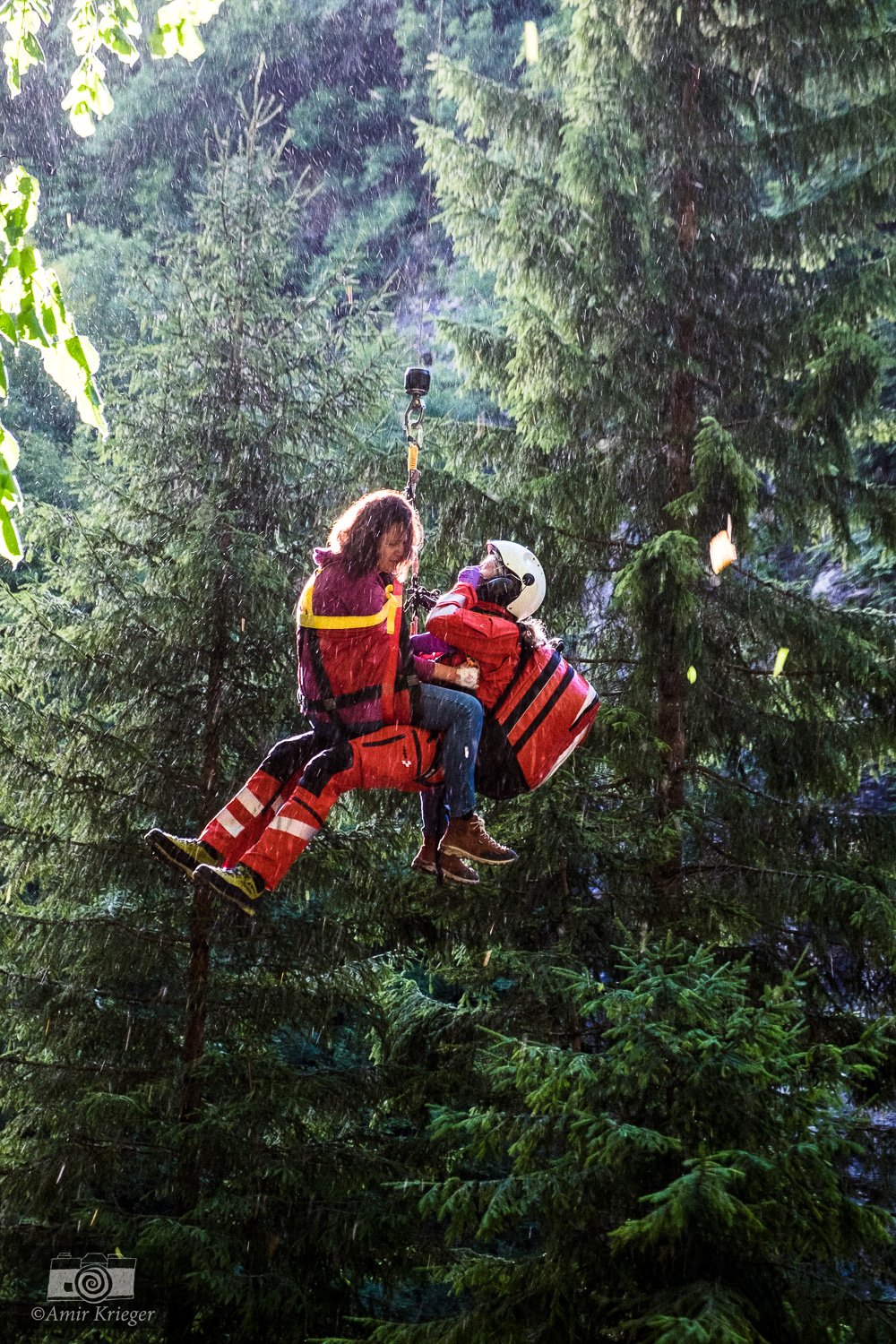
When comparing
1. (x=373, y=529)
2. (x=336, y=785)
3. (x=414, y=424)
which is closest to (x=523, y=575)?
(x=373, y=529)

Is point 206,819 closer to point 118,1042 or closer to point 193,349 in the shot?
point 118,1042

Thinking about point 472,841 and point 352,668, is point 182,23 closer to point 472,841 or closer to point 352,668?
point 352,668

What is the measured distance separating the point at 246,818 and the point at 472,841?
0.74m

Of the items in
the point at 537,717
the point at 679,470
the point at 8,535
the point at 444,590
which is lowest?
the point at 8,535

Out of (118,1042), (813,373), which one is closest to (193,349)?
(813,373)

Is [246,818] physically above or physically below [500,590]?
below

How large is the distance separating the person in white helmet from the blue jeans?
0.45 feet

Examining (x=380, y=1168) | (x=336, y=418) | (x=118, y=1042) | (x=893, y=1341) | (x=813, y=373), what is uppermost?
(x=336, y=418)

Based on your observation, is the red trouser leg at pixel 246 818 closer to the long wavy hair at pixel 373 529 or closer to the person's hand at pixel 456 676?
the person's hand at pixel 456 676

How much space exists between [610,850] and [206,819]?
227 cm

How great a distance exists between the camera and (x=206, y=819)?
277 inches

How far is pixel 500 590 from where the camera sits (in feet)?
12.7

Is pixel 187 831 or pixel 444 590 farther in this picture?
pixel 187 831

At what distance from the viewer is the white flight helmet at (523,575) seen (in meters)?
3.87
